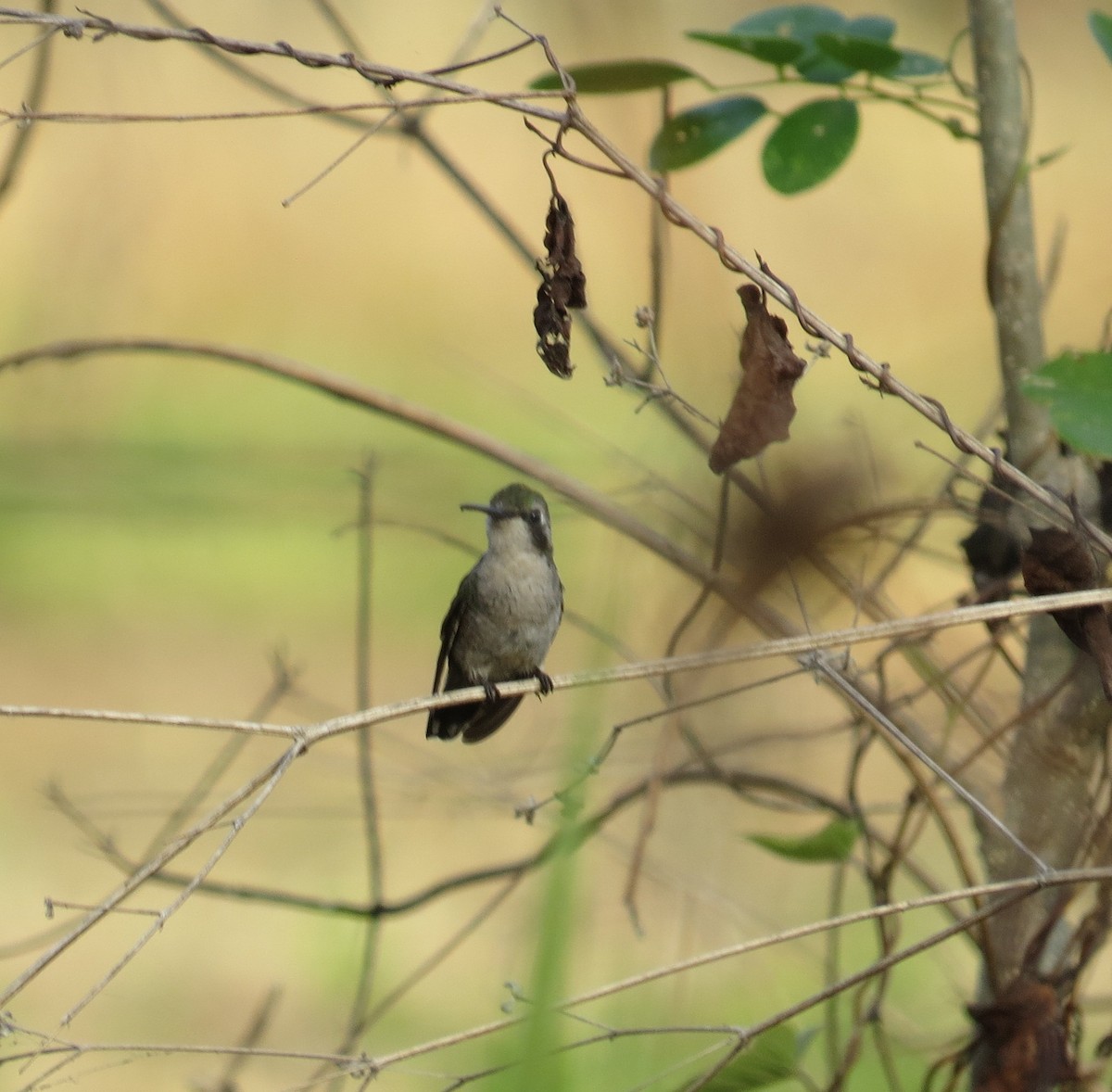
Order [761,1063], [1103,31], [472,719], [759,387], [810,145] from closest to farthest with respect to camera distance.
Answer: [759,387], [761,1063], [1103,31], [810,145], [472,719]

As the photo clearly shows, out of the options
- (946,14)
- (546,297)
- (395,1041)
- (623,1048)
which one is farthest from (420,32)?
(395,1041)

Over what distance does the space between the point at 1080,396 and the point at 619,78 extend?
598mm

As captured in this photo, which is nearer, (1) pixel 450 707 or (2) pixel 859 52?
(2) pixel 859 52

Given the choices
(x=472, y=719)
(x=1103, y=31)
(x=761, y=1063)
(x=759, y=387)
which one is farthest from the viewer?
(x=472, y=719)

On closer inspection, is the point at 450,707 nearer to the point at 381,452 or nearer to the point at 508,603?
the point at 508,603

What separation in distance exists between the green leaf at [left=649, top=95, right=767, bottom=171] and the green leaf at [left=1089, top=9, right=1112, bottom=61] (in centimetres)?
38

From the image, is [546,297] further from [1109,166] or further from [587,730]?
[1109,166]

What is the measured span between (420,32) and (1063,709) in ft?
4.52

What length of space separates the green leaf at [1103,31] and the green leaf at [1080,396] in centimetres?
43

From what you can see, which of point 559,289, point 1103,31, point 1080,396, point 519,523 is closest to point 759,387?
point 559,289

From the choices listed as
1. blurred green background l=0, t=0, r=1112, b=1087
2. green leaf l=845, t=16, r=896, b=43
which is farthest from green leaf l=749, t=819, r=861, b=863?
green leaf l=845, t=16, r=896, b=43

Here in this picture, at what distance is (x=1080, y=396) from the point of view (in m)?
1.23

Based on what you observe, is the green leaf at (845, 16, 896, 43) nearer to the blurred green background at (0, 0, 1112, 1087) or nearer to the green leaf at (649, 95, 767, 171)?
the blurred green background at (0, 0, 1112, 1087)

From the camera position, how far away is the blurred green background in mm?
1140
